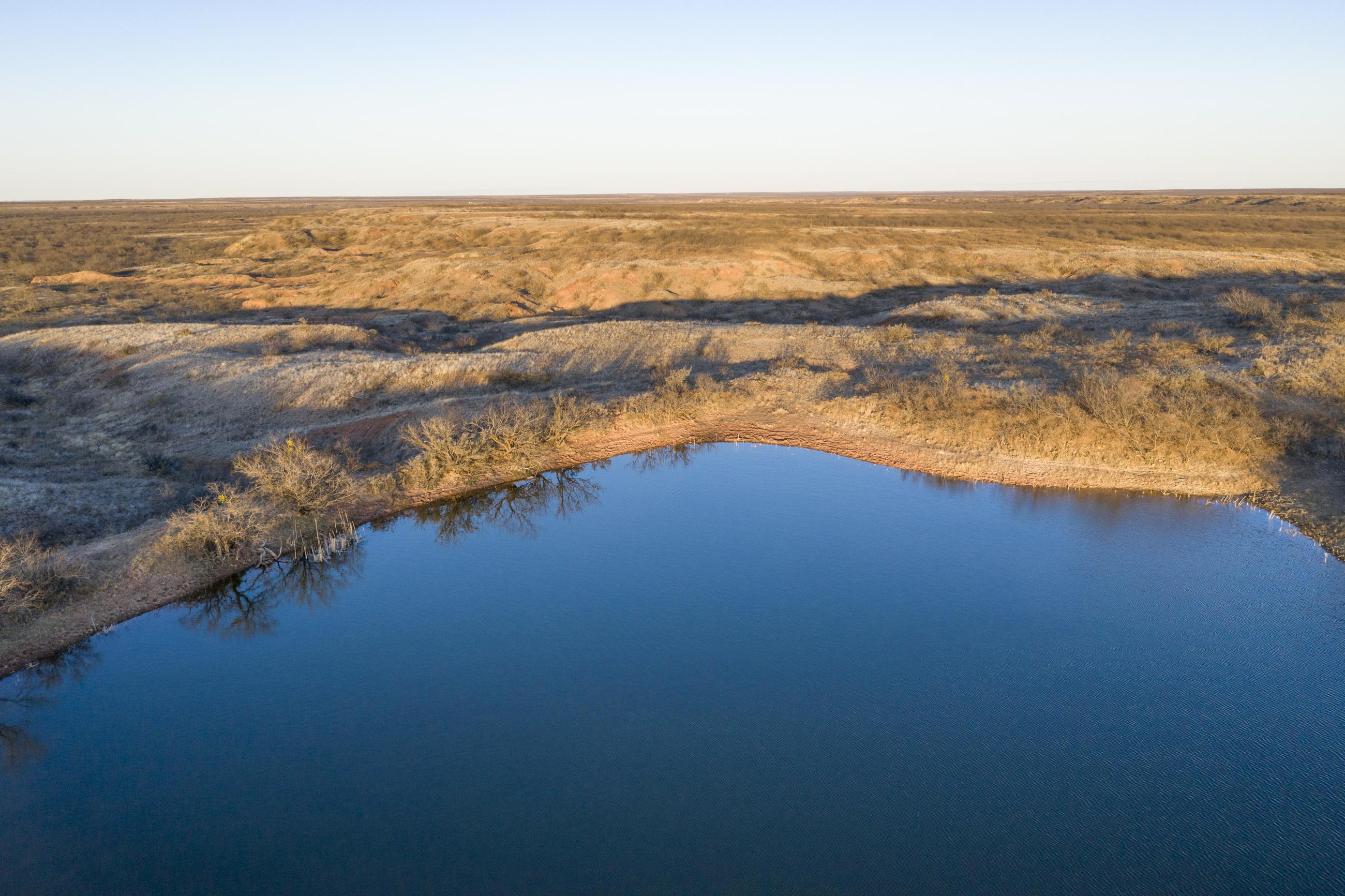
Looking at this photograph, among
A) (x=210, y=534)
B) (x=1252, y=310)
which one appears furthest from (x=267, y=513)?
(x=1252, y=310)

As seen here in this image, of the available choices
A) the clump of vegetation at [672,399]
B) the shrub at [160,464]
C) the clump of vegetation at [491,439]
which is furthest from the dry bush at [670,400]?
the shrub at [160,464]

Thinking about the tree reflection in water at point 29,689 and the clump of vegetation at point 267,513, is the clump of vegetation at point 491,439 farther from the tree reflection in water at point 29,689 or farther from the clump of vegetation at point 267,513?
the tree reflection in water at point 29,689

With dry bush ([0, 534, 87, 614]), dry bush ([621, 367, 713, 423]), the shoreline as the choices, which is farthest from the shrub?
dry bush ([621, 367, 713, 423])

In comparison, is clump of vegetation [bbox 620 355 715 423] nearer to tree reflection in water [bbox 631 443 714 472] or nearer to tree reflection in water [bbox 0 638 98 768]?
tree reflection in water [bbox 631 443 714 472]

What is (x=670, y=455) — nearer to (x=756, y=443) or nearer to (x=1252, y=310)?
(x=756, y=443)

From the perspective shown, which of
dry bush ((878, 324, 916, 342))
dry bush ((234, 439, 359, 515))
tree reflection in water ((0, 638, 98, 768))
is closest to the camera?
tree reflection in water ((0, 638, 98, 768))
